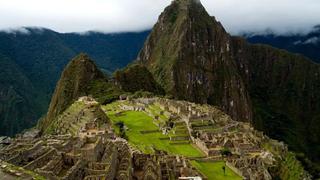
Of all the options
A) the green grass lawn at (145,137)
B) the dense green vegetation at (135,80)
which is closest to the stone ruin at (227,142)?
the green grass lawn at (145,137)

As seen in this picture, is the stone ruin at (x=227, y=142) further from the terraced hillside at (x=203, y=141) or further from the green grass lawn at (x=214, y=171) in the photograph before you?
the green grass lawn at (x=214, y=171)

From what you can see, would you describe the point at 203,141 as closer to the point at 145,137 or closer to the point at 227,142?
the point at 227,142

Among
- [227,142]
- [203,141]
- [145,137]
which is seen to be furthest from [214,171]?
[145,137]

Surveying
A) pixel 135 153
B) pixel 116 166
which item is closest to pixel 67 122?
pixel 135 153

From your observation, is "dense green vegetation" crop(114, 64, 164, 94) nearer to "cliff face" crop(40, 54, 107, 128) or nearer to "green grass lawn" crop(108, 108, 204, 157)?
"cliff face" crop(40, 54, 107, 128)

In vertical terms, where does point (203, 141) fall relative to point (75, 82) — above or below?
below

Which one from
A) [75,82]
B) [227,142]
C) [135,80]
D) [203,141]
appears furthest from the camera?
[135,80]

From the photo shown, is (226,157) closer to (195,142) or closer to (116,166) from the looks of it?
(195,142)
